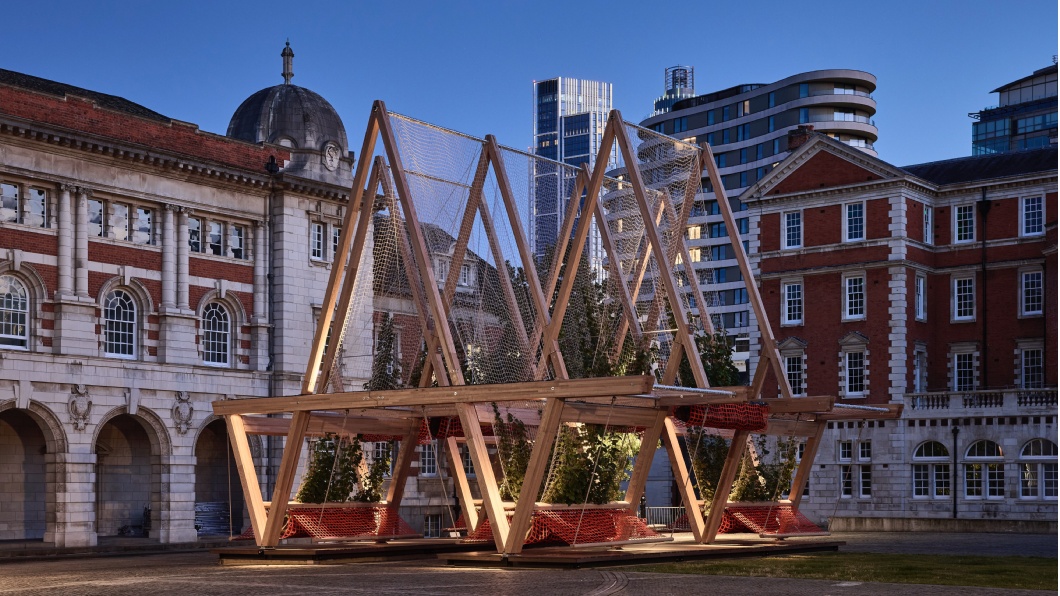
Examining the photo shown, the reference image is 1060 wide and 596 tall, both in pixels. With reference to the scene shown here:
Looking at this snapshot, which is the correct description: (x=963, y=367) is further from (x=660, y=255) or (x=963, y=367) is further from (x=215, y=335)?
(x=660, y=255)

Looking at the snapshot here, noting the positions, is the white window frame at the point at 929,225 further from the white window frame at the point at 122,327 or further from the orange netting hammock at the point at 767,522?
the white window frame at the point at 122,327

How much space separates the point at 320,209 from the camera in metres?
51.3

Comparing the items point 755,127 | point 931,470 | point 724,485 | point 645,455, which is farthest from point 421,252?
point 755,127

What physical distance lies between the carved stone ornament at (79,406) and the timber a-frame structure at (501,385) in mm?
13346

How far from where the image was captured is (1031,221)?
60.8 meters

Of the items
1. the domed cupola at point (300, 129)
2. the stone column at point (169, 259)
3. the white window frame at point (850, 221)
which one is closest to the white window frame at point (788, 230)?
the white window frame at point (850, 221)

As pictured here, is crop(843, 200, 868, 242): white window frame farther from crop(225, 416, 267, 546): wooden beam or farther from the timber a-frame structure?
crop(225, 416, 267, 546): wooden beam

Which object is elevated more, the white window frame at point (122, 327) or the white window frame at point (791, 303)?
the white window frame at point (791, 303)

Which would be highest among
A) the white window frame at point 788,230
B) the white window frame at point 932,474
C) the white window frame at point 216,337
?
the white window frame at point 788,230

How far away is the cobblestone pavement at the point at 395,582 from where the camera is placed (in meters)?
21.1

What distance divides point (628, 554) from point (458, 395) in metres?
4.07

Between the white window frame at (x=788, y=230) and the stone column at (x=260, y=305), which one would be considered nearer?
the stone column at (x=260, y=305)

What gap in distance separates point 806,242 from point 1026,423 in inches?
467

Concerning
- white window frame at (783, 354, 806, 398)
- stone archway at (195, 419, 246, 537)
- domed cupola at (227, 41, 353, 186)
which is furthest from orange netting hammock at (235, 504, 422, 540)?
white window frame at (783, 354, 806, 398)
